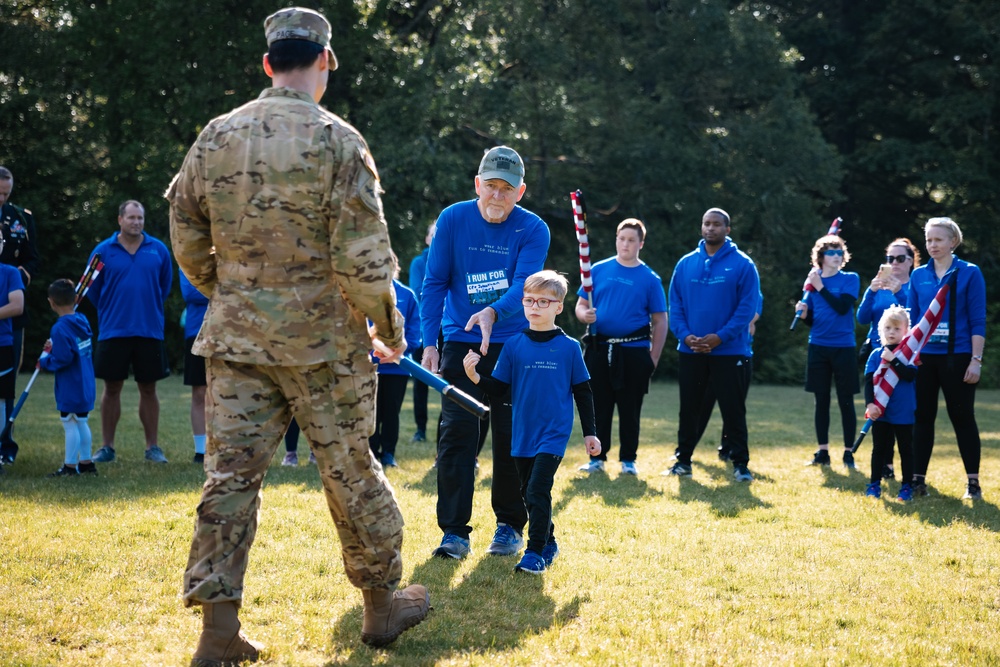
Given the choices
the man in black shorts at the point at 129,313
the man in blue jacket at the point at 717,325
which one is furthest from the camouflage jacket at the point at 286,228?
the man in blue jacket at the point at 717,325

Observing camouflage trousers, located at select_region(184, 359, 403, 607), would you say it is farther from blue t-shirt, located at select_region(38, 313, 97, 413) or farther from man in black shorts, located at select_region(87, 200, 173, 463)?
man in black shorts, located at select_region(87, 200, 173, 463)

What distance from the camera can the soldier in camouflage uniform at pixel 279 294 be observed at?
12.4 feet

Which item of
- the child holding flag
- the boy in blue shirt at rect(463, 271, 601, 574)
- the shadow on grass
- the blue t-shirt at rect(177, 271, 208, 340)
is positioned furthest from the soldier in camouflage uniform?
the child holding flag

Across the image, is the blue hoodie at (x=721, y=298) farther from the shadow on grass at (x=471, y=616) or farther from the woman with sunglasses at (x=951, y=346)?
the shadow on grass at (x=471, y=616)

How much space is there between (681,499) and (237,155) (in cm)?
537

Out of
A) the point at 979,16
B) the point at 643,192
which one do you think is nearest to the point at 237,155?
the point at 643,192

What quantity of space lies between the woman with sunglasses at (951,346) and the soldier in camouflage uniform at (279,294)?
5738 millimetres

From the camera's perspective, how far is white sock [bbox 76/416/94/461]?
8.35 meters

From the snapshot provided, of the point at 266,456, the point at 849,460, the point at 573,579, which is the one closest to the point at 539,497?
the point at 573,579

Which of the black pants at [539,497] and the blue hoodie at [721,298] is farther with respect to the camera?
the blue hoodie at [721,298]

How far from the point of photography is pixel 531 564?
5.61m

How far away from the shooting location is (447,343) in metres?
6.07

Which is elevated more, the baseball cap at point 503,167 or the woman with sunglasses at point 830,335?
the baseball cap at point 503,167

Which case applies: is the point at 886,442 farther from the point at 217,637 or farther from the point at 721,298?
the point at 217,637
